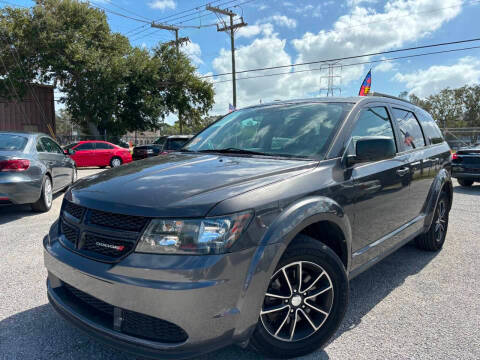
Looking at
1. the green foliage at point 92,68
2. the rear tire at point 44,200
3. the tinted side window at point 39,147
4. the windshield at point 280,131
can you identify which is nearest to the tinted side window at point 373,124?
the windshield at point 280,131

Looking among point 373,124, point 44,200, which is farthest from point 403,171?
point 44,200

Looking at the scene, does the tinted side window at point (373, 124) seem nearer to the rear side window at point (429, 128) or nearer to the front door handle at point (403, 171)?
the front door handle at point (403, 171)

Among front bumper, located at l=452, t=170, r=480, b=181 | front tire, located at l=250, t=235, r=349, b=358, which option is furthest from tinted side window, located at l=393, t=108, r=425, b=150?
front bumper, located at l=452, t=170, r=480, b=181

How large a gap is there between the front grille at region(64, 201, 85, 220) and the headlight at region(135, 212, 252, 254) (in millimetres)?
580

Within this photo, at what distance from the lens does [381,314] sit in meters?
2.89

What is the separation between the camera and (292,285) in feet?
7.29

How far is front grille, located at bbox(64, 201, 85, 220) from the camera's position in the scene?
2201 millimetres

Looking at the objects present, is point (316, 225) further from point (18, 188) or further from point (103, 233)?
point (18, 188)

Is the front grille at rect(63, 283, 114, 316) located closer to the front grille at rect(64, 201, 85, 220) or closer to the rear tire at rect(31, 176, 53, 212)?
the front grille at rect(64, 201, 85, 220)

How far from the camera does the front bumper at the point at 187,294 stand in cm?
178

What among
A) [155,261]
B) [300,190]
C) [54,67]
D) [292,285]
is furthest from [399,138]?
[54,67]

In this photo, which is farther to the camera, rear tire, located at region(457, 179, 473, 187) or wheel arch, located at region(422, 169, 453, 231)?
rear tire, located at region(457, 179, 473, 187)

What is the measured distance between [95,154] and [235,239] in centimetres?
1767

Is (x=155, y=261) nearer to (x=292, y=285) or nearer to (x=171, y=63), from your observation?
(x=292, y=285)
